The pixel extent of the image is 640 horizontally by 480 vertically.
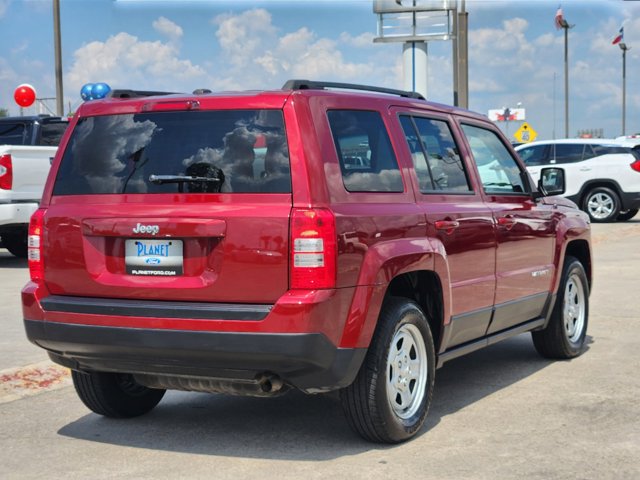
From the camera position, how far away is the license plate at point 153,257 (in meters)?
4.98

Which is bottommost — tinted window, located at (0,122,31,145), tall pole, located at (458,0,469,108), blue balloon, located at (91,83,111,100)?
tinted window, located at (0,122,31,145)

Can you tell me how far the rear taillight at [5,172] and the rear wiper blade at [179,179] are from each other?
30.3 feet

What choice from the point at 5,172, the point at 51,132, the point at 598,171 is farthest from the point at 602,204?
the point at 5,172

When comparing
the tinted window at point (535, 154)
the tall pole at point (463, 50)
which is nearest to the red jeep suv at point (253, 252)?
the tinted window at point (535, 154)

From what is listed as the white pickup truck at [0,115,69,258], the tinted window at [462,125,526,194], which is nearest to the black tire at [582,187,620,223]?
the white pickup truck at [0,115,69,258]

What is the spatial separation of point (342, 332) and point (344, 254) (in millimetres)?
375

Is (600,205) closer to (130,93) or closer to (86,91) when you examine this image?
(86,91)

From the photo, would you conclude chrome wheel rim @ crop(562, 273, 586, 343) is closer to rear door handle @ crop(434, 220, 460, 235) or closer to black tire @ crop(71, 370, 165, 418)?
rear door handle @ crop(434, 220, 460, 235)

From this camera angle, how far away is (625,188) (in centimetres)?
2266

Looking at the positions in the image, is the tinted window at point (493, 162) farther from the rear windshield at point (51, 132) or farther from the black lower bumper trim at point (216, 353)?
the rear windshield at point (51, 132)

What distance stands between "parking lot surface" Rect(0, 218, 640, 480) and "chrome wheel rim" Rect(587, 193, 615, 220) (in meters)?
15.6

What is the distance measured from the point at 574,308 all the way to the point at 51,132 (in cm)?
1005

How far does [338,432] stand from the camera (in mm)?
5648

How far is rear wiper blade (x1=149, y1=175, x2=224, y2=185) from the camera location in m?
5.01
